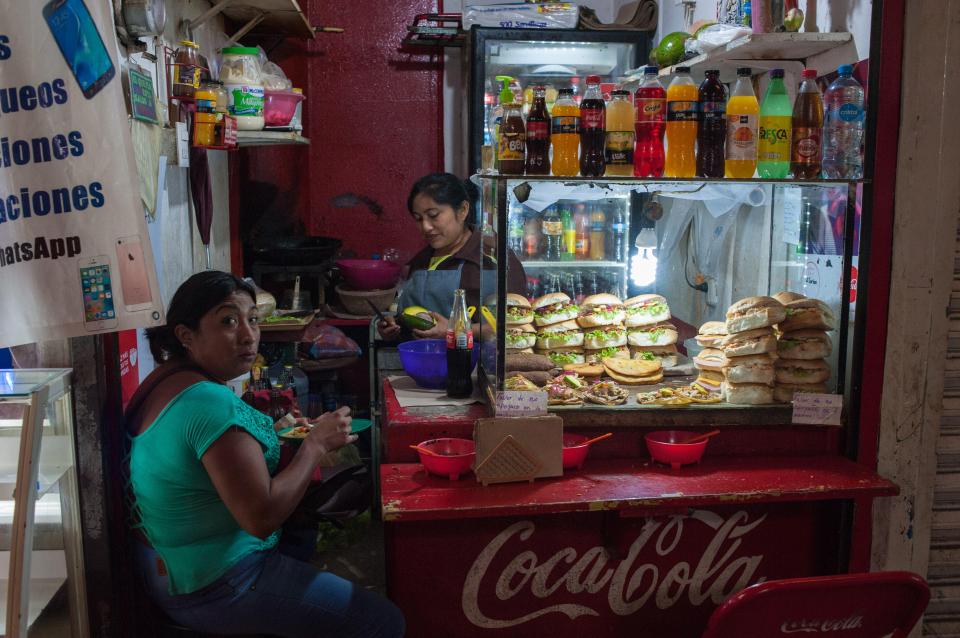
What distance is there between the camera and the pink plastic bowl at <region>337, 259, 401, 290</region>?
5465 millimetres

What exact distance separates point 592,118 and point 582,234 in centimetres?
206

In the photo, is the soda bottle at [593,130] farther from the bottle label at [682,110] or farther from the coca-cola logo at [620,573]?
the coca-cola logo at [620,573]

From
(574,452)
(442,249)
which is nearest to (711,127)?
(574,452)

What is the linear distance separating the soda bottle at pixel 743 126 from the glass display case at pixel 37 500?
214 cm

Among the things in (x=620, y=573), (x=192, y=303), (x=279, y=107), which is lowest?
(x=620, y=573)

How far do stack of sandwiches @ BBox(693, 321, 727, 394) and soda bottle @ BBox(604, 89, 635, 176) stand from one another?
0.81 m

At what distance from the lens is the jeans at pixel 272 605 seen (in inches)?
93.4

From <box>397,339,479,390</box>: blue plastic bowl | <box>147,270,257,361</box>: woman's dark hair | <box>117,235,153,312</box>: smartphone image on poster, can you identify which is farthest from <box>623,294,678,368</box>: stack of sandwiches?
<box>117,235,153,312</box>: smartphone image on poster

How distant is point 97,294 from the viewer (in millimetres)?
2016

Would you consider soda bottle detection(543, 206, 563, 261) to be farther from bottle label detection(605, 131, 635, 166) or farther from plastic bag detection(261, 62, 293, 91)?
bottle label detection(605, 131, 635, 166)

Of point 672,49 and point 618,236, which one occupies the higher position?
point 672,49

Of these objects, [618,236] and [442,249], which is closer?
[442,249]

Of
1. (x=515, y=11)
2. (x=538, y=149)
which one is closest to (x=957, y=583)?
(x=538, y=149)

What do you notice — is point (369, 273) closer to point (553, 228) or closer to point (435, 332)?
point (553, 228)
